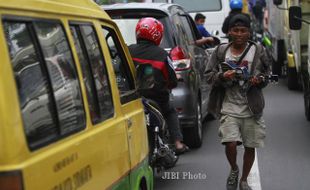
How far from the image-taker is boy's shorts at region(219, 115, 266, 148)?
22.2ft

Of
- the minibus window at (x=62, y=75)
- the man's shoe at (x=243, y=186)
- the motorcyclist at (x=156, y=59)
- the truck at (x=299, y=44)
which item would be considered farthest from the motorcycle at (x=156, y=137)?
the truck at (x=299, y=44)

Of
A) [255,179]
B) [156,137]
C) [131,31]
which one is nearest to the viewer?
[156,137]

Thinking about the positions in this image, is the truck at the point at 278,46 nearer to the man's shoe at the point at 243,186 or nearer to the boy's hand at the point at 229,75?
the man's shoe at the point at 243,186

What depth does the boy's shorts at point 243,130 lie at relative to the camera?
6.78m

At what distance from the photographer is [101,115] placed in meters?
3.99

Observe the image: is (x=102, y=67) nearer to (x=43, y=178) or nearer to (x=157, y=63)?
(x=43, y=178)

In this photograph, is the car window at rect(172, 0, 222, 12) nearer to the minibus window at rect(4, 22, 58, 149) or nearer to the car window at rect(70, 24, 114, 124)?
the car window at rect(70, 24, 114, 124)

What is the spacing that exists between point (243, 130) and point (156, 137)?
2.83 feet

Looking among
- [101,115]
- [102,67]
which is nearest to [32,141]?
[101,115]

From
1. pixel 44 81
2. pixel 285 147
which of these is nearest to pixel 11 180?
pixel 44 81

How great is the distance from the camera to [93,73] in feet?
13.0

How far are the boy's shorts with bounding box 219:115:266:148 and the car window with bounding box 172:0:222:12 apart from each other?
12.9 m

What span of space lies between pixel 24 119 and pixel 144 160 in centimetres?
240

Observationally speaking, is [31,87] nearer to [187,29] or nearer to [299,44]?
[187,29]
